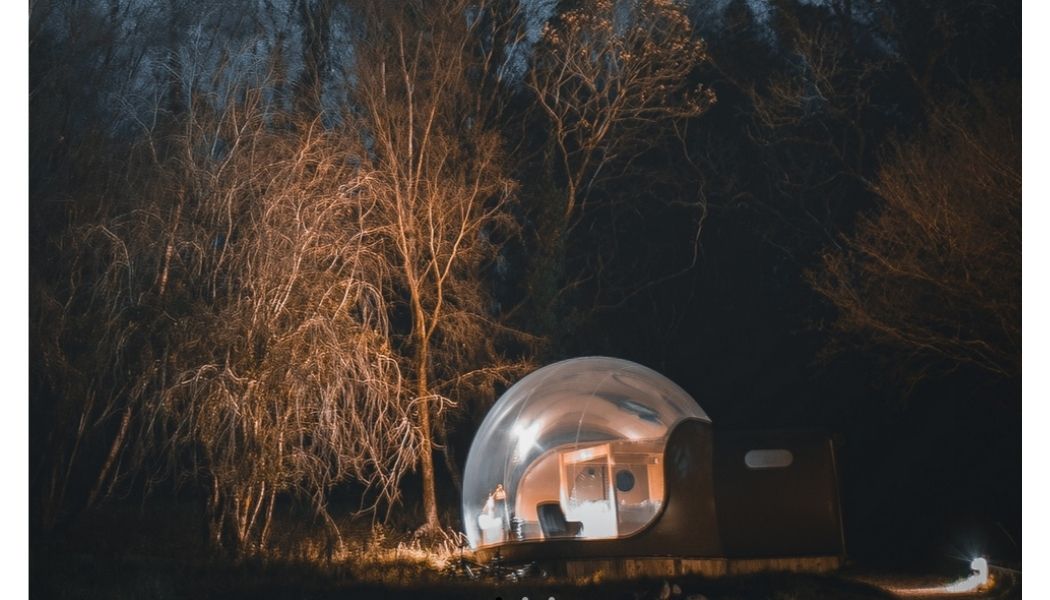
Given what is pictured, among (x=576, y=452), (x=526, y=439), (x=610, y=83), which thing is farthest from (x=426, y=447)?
(x=610, y=83)

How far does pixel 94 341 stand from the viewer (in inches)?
404

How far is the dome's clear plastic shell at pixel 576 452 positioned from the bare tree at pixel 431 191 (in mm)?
1311


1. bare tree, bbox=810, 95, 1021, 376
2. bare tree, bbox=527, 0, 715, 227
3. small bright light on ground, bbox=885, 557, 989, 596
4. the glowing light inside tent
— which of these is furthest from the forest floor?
bare tree, bbox=527, 0, 715, 227

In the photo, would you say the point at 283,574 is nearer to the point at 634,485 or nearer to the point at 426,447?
the point at 426,447

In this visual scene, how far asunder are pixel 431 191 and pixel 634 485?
3.11 meters

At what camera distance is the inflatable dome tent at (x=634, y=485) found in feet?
28.4

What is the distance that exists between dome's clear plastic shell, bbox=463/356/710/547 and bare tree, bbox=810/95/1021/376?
2010mm

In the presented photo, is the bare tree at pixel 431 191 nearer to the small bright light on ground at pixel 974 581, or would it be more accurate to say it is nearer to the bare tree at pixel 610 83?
the bare tree at pixel 610 83

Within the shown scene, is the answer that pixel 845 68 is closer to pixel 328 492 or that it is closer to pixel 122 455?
pixel 328 492

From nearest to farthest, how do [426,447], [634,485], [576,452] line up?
1. [576,452]
2. [634,485]
3. [426,447]

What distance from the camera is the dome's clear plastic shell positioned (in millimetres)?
9438

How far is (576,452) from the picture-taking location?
9594 millimetres

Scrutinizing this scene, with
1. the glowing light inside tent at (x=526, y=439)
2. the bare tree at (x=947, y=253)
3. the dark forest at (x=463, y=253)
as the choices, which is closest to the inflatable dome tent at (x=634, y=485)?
the glowing light inside tent at (x=526, y=439)

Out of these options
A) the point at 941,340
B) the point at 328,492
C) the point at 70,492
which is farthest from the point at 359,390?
the point at 941,340
